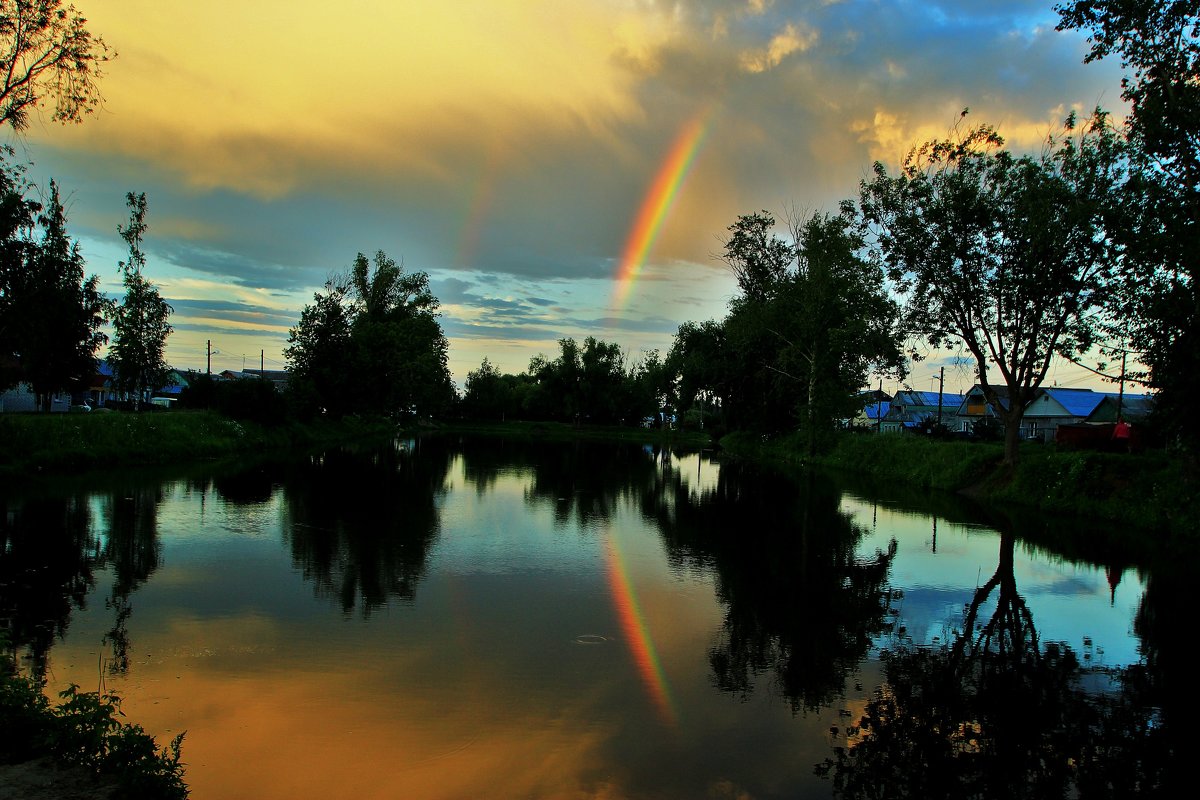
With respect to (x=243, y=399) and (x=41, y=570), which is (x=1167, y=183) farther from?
(x=243, y=399)

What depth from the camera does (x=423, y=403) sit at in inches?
3949

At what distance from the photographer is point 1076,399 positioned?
7644 cm

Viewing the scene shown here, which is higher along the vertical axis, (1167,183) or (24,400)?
(1167,183)

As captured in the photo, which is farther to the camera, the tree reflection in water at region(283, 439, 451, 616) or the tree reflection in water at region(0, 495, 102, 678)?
the tree reflection in water at region(283, 439, 451, 616)

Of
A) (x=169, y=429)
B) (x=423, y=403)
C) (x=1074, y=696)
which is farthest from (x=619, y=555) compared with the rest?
(x=423, y=403)

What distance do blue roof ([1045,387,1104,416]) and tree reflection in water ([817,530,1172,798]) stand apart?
248ft

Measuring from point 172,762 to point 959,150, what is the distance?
102ft

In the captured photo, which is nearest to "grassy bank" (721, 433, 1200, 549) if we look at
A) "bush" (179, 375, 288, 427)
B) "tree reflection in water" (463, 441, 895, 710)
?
"tree reflection in water" (463, 441, 895, 710)

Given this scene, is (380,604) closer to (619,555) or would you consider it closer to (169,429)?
(619,555)

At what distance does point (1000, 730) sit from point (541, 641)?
14.9 ft

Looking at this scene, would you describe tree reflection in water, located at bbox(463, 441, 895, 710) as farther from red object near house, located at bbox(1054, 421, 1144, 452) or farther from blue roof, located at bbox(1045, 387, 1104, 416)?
blue roof, located at bbox(1045, 387, 1104, 416)

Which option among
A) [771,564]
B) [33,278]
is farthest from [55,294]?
[771,564]

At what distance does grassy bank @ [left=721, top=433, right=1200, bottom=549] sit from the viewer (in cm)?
2056

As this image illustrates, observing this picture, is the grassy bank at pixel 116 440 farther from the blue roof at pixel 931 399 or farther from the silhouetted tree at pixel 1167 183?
the blue roof at pixel 931 399
